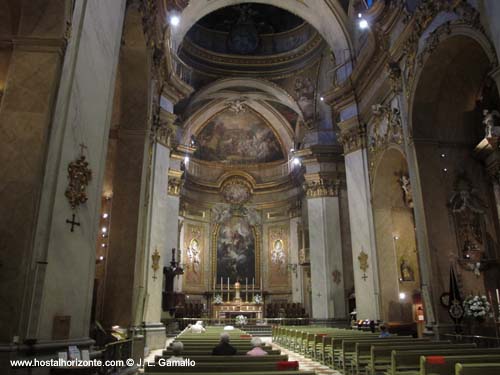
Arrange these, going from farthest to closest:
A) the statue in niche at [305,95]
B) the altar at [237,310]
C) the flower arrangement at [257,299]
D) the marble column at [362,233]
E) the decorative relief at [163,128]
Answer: the flower arrangement at [257,299] < the altar at [237,310] < the statue in niche at [305,95] < the marble column at [362,233] < the decorative relief at [163,128]

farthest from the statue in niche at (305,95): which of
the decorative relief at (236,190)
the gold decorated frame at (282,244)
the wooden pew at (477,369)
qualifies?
the wooden pew at (477,369)

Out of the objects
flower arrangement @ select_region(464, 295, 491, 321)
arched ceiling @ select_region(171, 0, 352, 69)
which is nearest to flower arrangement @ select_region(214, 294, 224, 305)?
arched ceiling @ select_region(171, 0, 352, 69)

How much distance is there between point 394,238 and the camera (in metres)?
14.2

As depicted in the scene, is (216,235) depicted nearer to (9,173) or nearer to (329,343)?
(329,343)

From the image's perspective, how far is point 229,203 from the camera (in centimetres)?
2800

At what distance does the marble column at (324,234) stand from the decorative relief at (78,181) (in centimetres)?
1383

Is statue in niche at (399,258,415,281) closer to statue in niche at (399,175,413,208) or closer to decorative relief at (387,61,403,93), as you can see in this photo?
statue in niche at (399,175,413,208)

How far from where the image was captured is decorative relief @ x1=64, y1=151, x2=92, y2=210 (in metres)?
5.55

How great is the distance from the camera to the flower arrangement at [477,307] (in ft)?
29.3

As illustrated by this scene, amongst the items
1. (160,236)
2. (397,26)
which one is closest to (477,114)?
(397,26)

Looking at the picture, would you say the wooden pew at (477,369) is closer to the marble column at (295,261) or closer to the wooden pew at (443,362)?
the wooden pew at (443,362)

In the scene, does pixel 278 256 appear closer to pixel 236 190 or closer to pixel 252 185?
pixel 252 185

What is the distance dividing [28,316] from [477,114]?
459 inches

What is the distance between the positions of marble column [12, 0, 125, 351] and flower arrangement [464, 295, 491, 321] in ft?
25.8
